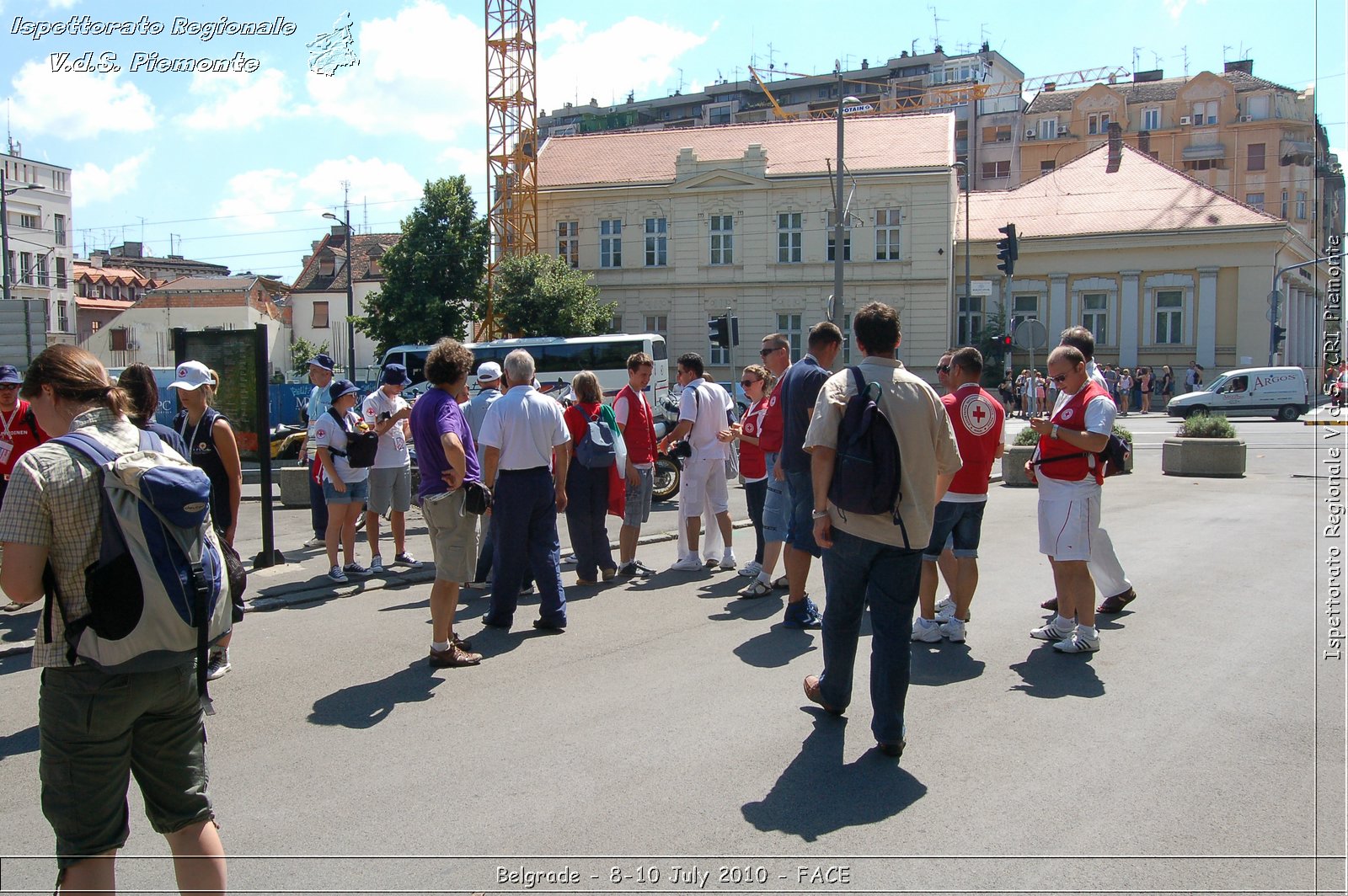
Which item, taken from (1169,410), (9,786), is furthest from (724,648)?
(1169,410)

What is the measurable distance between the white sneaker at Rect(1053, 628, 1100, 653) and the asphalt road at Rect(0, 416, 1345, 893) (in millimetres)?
119

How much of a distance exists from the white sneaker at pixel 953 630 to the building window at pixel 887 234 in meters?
38.0

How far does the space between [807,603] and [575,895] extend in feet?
12.1

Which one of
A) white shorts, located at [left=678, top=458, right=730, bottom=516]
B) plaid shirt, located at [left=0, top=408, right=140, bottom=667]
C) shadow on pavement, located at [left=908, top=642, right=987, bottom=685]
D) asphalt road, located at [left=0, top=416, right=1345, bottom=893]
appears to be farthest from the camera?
white shorts, located at [left=678, top=458, right=730, bottom=516]

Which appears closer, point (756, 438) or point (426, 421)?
point (426, 421)

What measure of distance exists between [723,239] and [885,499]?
40830 mm

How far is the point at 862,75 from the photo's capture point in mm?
96500

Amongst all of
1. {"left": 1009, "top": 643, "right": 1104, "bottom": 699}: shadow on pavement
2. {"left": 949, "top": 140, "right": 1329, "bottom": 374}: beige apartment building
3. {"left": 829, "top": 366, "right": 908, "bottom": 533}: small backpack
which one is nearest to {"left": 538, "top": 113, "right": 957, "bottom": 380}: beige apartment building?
{"left": 949, "top": 140, "right": 1329, "bottom": 374}: beige apartment building

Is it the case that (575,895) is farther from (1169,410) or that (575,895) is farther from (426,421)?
(1169,410)

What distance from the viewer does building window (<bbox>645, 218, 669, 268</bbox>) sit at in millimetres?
44875

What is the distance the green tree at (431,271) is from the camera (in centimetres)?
4259

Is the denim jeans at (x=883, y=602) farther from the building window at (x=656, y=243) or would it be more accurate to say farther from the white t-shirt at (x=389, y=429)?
the building window at (x=656, y=243)

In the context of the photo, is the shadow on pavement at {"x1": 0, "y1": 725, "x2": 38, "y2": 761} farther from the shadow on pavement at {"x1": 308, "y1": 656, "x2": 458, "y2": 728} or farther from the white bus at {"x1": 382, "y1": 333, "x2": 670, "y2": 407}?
the white bus at {"x1": 382, "y1": 333, "x2": 670, "y2": 407}

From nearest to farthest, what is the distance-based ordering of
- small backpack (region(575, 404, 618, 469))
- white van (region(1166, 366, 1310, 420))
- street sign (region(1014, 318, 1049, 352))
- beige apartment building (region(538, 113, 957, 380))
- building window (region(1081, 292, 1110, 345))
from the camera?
small backpack (region(575, 404, 618, 469))
street sign (region(1014, 318, 1049, 352))
white van (region(1166, 366, 1310, 420))
beige apartment building (region(538, 113, 957, 380))
building window (region(1081, 292, 1110, 345))
